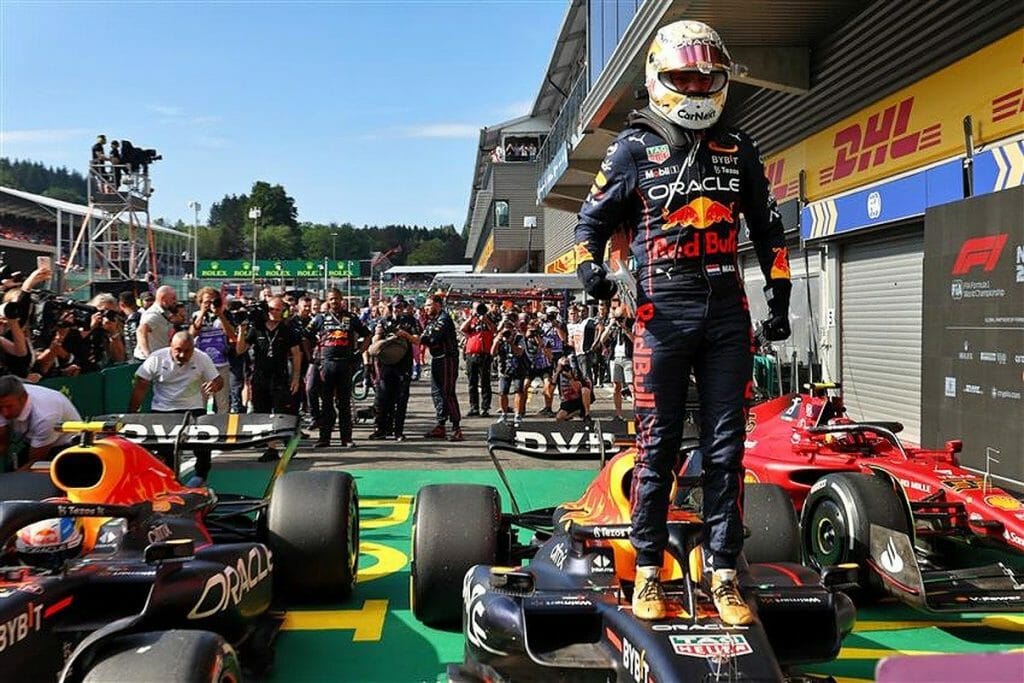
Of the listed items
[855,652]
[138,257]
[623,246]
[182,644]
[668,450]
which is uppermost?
[138,257]

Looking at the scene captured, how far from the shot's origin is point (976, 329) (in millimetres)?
8391

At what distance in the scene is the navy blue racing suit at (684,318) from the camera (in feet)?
10.6

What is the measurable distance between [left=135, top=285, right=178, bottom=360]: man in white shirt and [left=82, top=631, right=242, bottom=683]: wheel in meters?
7.04

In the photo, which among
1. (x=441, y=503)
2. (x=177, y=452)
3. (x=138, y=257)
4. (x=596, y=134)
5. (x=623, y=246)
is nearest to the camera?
(x=623, y=246)

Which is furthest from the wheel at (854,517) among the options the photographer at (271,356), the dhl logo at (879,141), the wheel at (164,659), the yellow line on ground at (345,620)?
the photographer at (271,356)

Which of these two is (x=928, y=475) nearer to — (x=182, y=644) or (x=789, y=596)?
(x=789, y=596)

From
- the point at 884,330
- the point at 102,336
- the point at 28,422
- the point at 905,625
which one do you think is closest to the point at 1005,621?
the point at 905,625

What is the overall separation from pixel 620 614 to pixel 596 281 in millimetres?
1155

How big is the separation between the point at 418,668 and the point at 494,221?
46489 mm

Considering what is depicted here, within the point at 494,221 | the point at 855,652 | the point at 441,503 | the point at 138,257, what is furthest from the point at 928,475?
the point at 494,221

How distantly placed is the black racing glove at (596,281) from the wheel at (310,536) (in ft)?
7.15

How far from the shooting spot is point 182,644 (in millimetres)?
2914

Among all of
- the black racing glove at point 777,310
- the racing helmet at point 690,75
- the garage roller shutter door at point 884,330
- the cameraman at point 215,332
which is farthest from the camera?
the garage roller shutter door at point 884,330

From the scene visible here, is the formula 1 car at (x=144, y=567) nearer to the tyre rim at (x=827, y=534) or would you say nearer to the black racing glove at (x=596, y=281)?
the black racing glove at (x=596, y=281)
